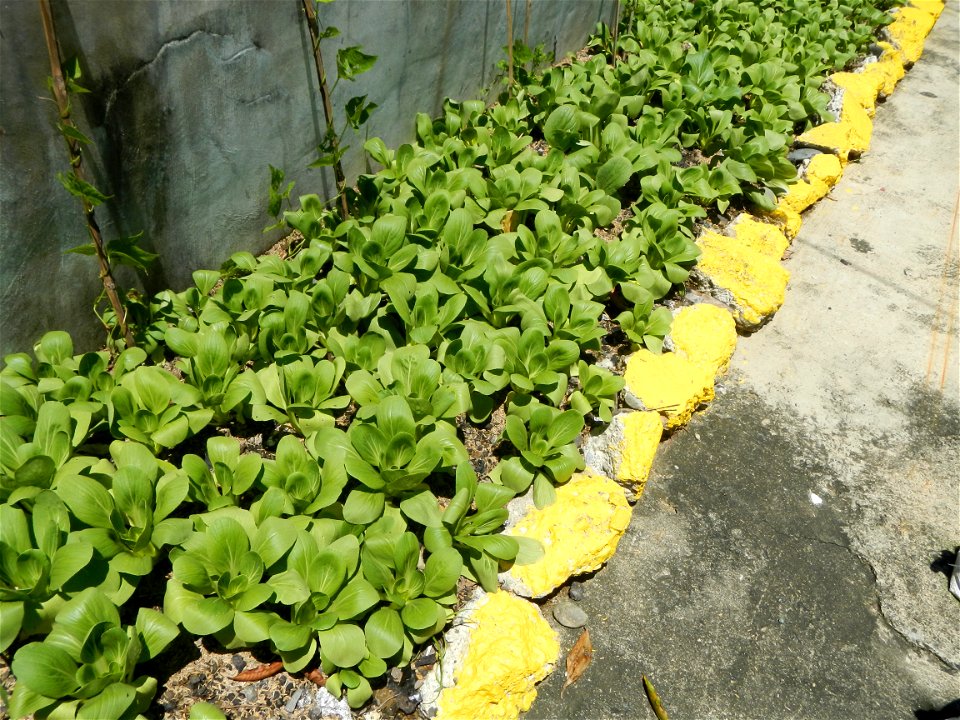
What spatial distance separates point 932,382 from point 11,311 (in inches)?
144

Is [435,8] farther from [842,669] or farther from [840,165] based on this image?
[842,669]

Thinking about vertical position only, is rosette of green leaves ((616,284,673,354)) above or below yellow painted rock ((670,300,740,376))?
above

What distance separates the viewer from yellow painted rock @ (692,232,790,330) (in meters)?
3.40

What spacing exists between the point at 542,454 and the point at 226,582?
1.06 m

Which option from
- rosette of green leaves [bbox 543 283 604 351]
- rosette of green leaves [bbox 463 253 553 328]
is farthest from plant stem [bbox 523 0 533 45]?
rosette of green leaves [bbox 543 283 604 351]

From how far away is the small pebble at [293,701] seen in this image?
6.33 feet

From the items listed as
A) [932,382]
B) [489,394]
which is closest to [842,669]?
[489,394]

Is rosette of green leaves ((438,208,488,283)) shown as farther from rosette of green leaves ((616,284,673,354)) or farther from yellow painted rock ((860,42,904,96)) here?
yellow painted rock ((860,42,904,96))

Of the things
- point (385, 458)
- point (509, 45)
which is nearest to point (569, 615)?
point (385, 458)

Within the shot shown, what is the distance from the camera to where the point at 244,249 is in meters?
3.12

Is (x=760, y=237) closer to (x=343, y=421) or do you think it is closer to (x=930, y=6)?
(x=343, y=421)

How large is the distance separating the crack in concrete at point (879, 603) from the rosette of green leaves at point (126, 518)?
1968 millimetres

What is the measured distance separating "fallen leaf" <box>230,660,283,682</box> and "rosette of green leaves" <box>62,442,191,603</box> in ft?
1.19

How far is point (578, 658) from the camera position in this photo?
7.28 ft
